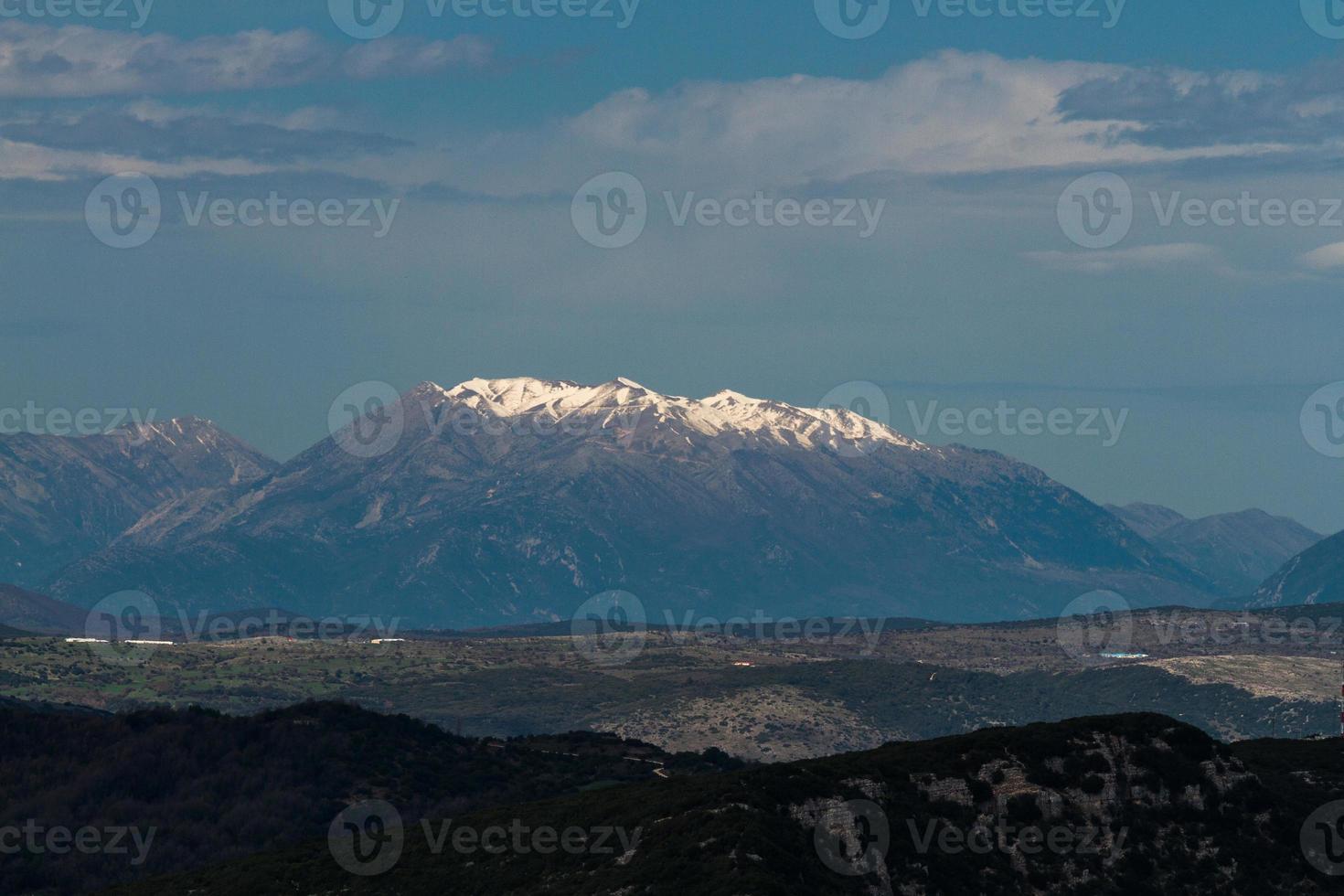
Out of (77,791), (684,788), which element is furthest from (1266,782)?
(77,791)

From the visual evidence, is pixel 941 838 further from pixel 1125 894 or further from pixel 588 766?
pixel 588 766

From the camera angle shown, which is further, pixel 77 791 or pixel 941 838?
pixel 77 791

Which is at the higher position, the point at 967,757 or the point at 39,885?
the point at 967,757

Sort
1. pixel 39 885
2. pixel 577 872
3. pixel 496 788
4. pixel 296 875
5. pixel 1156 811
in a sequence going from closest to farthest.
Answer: pixel 577 872 < pixel 1156 811 < pixel 296 875 < pixel 39 885 < pixel 496 788

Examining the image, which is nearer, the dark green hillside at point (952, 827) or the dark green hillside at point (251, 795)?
the dark green hillside at point (952, 827)

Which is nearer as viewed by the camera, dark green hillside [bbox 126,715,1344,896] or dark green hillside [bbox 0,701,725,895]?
dark green hillside [bbox 126,715,1344,896]

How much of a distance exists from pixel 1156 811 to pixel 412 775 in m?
94.5

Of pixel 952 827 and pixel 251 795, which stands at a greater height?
pixel 952 827

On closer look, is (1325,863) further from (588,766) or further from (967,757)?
(588,766)

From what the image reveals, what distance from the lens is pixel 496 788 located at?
183m

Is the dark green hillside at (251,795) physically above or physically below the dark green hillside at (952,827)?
below

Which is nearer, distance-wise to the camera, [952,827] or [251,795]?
[952,827]

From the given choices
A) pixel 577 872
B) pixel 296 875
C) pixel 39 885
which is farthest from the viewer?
pixel 39 885

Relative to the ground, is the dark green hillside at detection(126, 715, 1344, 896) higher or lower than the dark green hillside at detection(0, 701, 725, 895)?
higher
